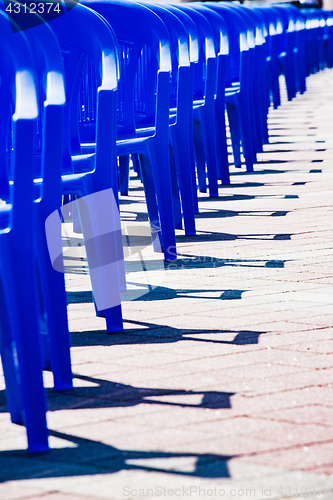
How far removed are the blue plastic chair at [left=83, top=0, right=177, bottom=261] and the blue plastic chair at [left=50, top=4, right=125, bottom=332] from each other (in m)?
0.70

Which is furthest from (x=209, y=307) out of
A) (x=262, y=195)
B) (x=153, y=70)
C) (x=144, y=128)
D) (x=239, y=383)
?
(x=262, y=195)

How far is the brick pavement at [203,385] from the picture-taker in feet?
5.72

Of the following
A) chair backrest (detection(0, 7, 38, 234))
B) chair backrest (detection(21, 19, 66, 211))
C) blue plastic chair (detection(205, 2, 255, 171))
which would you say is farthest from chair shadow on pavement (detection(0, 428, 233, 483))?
blue plastic chair (detection(205, 2, 255, 171))

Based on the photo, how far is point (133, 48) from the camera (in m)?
3.89

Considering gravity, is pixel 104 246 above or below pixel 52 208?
below

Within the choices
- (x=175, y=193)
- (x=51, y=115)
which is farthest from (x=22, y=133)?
(x=175, y=193)

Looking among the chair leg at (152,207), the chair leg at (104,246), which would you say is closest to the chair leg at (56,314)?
the chair leg at (104,246)

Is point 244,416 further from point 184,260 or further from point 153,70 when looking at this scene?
point 153,70

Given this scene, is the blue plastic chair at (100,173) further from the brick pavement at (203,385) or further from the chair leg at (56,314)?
the chair leg at (56,314)

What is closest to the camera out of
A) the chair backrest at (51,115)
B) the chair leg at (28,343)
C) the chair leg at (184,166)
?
the chair leg at (28,343)

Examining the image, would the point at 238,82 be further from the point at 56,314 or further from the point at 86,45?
the point at 56,314

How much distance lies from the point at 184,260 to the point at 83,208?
117 cm

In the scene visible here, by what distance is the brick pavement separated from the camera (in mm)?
1742

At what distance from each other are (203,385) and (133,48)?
2.11 m
